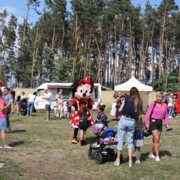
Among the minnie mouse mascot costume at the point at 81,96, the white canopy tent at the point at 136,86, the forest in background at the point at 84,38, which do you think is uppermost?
the forest in background at the point at 84,38

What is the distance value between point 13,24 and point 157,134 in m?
40.3

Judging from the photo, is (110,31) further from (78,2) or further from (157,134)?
(157,134)

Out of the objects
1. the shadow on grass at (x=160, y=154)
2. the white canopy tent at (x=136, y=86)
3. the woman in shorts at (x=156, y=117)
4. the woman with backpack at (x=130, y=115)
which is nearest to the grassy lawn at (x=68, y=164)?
the shadow on grass at (x=160, y=154)

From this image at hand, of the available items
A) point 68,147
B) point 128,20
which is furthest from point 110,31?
point 68,147

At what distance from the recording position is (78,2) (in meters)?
42.3

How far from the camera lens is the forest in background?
42.1 m

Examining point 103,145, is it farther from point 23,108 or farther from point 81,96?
point 23,108

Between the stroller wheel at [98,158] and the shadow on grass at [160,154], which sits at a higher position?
the stroller wheel at [98,158]

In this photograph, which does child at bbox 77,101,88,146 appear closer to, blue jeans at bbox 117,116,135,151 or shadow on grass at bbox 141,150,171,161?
shadow on grass at bbox 141,150,171,161

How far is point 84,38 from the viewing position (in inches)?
1758

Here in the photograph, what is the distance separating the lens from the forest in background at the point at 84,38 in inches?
1657

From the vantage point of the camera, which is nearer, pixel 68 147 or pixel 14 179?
pixel 14 179

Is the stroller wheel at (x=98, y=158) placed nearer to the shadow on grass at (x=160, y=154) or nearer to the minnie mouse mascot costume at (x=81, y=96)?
the shadow on grass at (x=160, y=154)

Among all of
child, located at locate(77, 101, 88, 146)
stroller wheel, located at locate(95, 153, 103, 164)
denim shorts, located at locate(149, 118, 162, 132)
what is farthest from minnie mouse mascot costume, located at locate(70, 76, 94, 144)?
denim shorts, located at locate(149, 118, 162, 132)
